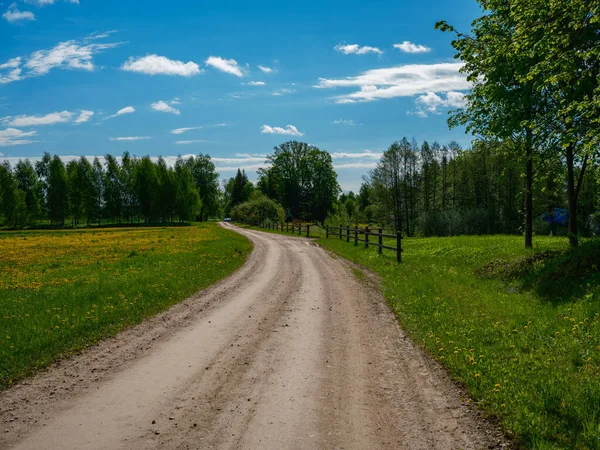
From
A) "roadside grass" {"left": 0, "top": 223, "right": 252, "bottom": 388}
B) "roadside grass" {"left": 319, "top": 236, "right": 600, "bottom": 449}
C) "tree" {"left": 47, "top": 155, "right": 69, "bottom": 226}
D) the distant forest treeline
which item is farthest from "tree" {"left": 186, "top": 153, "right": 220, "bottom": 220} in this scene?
"roadside grass" {"left": 319, "top": 236, "right": 600, "bottom": 449}

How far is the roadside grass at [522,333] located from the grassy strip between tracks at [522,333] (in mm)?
15

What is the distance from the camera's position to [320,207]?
102m

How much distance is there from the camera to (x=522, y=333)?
788cm

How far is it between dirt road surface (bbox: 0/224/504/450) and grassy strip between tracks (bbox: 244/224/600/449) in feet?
1.59

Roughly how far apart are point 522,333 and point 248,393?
5.77 m

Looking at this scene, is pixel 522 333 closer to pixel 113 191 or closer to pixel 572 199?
pixel 572 199

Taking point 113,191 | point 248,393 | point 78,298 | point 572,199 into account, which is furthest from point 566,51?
point 113,191

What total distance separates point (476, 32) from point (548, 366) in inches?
570

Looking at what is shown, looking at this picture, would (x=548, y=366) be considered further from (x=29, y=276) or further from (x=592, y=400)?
(x=29, y=276)

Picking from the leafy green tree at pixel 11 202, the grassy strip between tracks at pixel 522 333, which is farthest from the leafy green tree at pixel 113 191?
the grassy strip between tracks at pixel 522 333

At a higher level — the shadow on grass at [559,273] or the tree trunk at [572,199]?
the tree trunk at [572,199]

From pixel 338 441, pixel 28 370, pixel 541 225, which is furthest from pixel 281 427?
pixel 541 225

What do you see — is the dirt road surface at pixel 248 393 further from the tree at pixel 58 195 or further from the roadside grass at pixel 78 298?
the tree at pixel 58 195

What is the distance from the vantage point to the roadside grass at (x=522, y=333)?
482 cm
